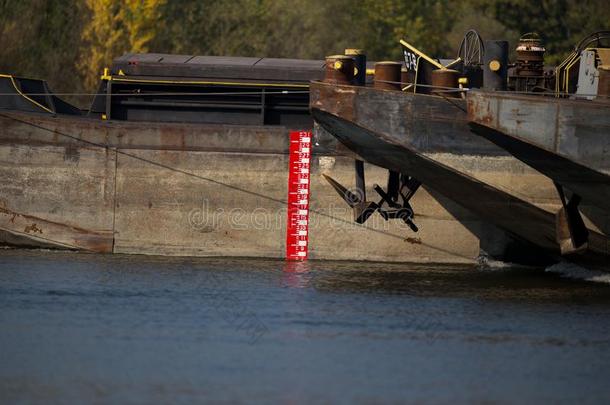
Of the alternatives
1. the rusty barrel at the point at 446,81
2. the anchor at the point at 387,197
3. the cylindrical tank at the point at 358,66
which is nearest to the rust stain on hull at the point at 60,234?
the anchor at the point at 387,197

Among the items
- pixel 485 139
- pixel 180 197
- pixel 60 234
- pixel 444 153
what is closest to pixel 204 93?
pixel 180 197

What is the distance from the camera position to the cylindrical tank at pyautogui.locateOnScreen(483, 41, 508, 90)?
20594 millimetres

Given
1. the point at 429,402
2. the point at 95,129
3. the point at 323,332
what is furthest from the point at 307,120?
the point at 429,402

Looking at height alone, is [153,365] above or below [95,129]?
below

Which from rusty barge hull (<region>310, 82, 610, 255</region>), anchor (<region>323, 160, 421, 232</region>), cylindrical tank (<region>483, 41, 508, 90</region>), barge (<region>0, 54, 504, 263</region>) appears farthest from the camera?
barge (<region>0, 54, 504, 263</region>)

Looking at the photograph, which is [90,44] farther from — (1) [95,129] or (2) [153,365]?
(2) [153,365]

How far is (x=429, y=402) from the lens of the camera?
48.5 feet

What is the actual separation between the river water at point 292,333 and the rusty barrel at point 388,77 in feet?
11.4

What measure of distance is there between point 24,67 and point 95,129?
64.6 ft

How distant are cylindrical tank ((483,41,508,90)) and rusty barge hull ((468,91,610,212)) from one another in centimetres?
77

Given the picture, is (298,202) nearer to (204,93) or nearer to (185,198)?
(185,198)

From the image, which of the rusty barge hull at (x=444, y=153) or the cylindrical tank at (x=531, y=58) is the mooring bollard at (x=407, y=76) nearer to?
the rusty barge hull at (x=444, y=153)

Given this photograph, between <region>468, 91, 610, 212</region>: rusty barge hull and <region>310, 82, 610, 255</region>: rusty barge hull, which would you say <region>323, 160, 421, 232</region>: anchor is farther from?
<region>468, 91, 610, 212</region>: rusty barge hull

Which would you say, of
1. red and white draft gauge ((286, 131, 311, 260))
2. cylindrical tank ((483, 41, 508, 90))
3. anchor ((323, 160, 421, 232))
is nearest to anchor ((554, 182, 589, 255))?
cylindrical tank ((483, 41, 508, 90))
